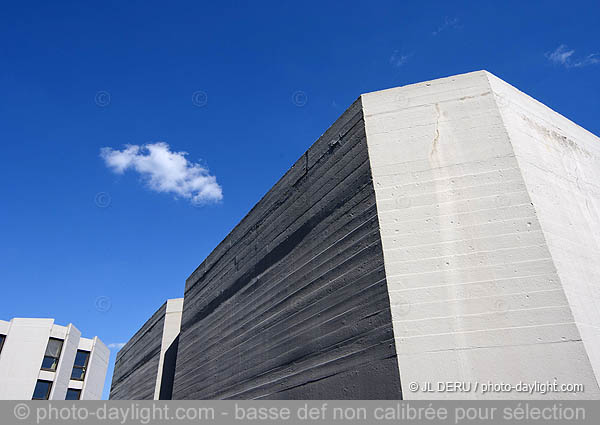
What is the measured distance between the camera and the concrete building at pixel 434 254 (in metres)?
5.20

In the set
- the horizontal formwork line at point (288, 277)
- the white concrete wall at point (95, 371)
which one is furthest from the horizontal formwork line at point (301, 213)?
the white concrete wall at point (95, 371)

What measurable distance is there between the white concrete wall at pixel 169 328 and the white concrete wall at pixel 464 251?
493 inches

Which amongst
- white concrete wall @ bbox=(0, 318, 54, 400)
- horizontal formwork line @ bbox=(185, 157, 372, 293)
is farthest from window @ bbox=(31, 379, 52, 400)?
horizontal formwork line @ bbox=(185, 157, 372, 293)

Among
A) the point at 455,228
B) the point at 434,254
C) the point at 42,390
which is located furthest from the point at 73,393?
the point at 455,228

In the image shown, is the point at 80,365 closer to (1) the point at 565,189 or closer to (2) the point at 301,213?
(2) the point at 301,213

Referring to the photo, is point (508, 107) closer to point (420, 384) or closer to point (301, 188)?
point (301, 188)

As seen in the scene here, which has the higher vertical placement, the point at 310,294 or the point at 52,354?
the point at 52,354

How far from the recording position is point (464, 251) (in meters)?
5.81

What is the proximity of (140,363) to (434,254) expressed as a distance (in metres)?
16.6

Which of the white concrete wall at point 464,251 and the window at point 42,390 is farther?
the window at point 42,390

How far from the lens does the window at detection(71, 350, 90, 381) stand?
35750mm

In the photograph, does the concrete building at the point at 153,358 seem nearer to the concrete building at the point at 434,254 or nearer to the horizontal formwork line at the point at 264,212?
the horizontal formwork line at the point at 264,212
